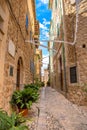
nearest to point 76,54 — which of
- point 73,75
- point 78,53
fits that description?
point 78,53

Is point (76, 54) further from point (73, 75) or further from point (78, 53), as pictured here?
point (73, 75)

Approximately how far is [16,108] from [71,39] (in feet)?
17.0

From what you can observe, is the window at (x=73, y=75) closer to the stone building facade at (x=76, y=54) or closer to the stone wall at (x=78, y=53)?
the stone building facade at (x=76, y=54)

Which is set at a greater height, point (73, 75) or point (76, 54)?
point (76, 54)

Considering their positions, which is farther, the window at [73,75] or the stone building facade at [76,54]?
the window at [73,75]

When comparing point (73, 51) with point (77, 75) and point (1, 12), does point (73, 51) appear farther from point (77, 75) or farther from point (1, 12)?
point (1, 12)

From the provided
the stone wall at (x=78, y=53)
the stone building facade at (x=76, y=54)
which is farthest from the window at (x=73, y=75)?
the stone wall at (x=78, y=53)

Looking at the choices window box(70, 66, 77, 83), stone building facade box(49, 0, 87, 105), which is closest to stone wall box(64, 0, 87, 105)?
stone building facade box(49, 0, 87, 105)

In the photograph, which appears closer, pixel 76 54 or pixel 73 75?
pixel 76 54

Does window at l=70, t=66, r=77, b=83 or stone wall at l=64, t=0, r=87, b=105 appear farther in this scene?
window at l=70, t=66, r=77, b=83

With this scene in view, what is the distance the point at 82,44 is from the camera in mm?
7344

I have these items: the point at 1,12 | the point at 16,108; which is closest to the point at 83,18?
the point at 1,12

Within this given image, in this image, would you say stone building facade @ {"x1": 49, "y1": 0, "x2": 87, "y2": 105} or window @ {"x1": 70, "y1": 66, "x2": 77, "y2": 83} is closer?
stone building facade @ {"x1": 49, "y1": 0, "x2": 87, "y2": 105}

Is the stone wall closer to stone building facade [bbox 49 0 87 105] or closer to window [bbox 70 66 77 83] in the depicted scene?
stone building facade [bbox 49 0 87 105]
